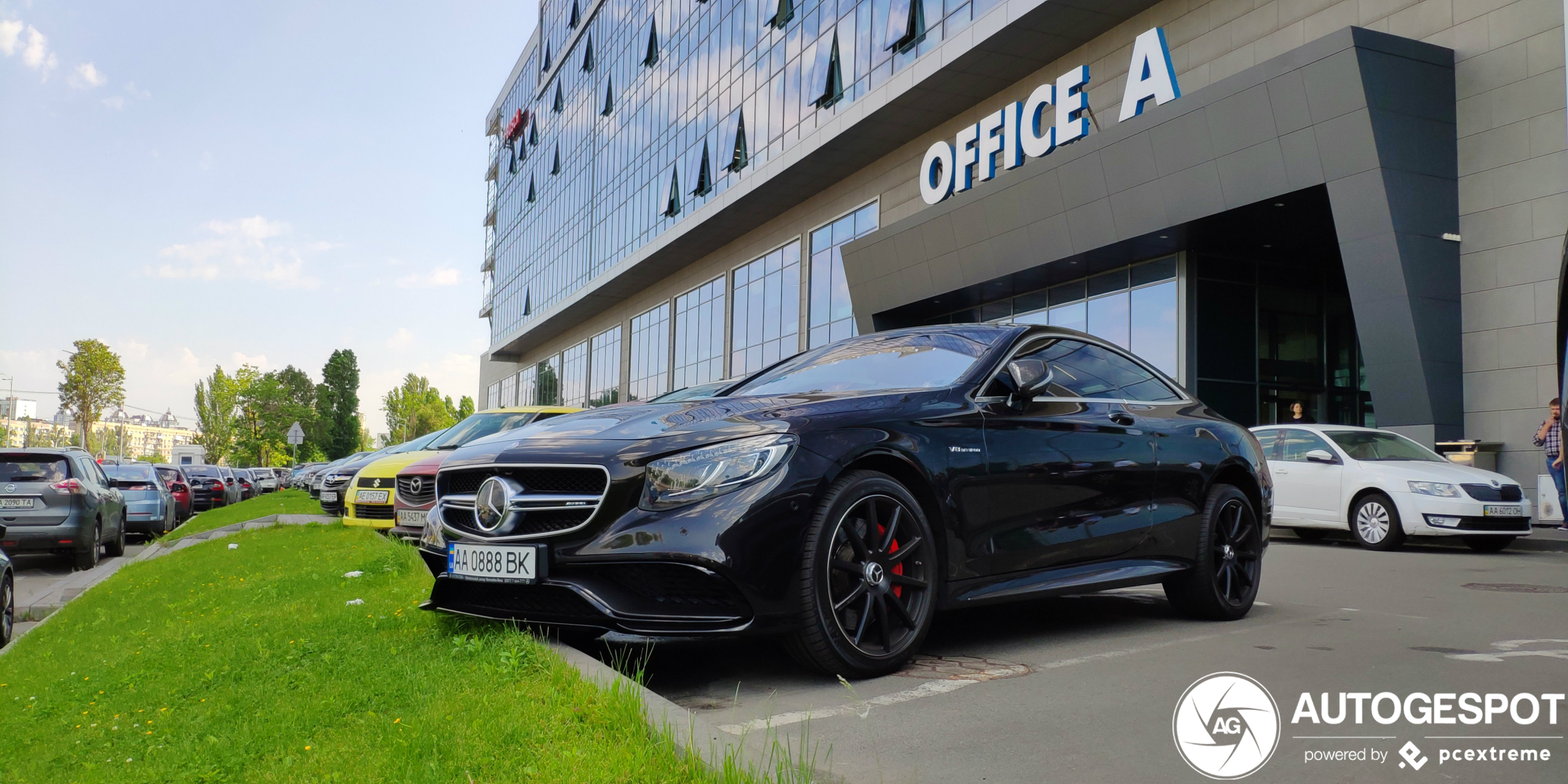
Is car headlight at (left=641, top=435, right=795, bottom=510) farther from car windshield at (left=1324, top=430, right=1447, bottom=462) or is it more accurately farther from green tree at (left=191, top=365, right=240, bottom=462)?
green tree at (left=191, top=365, right=240, bottom=462)

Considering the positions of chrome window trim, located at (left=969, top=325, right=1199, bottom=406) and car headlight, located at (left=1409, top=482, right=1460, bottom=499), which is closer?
chrome window trim, located at (left=969, top=325, right=1199, bottom=406)

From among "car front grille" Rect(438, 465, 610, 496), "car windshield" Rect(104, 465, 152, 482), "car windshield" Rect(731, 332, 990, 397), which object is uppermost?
"car windshield" Rect(731, 332, 990, 397)

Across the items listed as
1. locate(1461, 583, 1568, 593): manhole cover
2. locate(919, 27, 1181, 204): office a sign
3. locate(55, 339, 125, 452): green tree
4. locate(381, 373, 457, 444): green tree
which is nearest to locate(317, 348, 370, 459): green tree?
locate(381, 373, 457, 444): green tree

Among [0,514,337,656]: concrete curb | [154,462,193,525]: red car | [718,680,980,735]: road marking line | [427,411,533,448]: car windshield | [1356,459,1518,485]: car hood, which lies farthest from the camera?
[154,462,193,525]: red car

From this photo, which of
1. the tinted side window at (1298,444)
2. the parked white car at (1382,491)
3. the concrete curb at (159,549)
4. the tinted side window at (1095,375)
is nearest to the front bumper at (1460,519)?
the parked white car at (1382,491)

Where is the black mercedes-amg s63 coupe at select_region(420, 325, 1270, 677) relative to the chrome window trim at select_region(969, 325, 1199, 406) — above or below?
below

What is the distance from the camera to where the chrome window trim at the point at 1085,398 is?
4.63 metres

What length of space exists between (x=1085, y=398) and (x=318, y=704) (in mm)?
3568

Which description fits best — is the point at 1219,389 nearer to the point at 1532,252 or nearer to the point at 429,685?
the point at 1532,252

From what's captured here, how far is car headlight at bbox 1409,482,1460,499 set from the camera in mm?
11250

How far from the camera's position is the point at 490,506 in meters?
4.14

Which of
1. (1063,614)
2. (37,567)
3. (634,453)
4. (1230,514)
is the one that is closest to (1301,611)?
(1230,514)

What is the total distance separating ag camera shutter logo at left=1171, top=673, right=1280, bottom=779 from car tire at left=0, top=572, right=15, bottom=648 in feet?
26.8

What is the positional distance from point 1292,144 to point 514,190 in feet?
200
